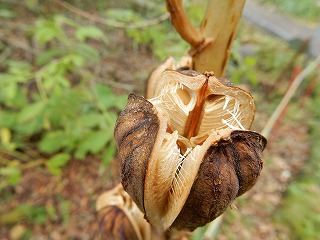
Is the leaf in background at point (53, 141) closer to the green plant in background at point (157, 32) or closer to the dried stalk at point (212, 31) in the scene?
the green plant in background at point (157, 32)

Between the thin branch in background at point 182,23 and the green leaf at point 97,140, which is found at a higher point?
the thin branch in background at point 182,23

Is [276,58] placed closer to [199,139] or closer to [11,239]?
[11,239]

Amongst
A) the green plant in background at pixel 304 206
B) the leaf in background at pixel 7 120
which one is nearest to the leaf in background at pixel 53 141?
the leaf in background at pixel 7 120

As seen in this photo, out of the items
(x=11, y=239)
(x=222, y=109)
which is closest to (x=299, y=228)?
(x=11, y=239)

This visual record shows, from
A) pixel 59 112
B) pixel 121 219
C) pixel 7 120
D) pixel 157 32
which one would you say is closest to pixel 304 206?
pixel 157 32

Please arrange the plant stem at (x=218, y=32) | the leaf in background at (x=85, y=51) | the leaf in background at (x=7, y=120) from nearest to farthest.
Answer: the plant stem at (x=218, y=32) → the leaf in background at (x=7, y=120) → the leaf in background at (x=85, y=51)

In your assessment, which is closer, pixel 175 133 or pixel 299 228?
pixel 175 133

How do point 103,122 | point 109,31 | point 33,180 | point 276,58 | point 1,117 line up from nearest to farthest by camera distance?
point 103,122
point 1,117
point 33,180
point 109,31
point 276,58

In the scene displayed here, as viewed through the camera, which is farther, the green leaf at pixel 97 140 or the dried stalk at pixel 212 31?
the green leaf at pixel 97 140
